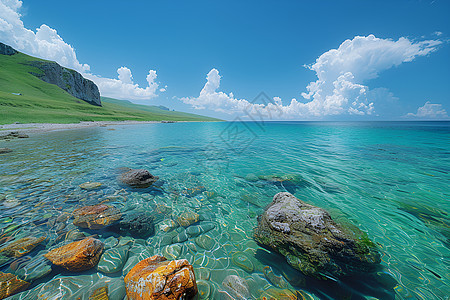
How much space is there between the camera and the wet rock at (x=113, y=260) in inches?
175

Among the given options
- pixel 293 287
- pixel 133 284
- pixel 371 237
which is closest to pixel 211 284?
pixel 133 284

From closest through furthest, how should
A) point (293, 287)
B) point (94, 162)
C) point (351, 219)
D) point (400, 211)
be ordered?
Answer: 1. point (293, 287)
2. point (351, 219)
3. point (400, 211)
4. point (94, 162)

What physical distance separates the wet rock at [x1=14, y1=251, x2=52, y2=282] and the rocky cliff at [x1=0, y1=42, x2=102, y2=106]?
151 m

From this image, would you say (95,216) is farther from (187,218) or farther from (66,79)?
(66,79)

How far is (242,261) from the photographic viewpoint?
195 inches

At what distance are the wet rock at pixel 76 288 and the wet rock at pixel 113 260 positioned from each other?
0.20m

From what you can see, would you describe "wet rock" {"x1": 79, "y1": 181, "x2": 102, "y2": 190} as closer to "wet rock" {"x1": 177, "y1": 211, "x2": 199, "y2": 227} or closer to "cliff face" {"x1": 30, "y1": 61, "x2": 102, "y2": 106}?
"wet rock" {"x1": 177, "y1": 211, "x2": 199, "y2": 227}

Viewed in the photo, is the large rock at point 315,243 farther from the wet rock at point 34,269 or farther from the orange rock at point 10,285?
the orange rock at point 10,285

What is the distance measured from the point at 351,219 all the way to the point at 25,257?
11897mm

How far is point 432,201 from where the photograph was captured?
329 inches

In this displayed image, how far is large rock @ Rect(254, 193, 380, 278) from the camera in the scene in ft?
14.7

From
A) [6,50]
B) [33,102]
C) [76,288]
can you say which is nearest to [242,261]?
[76,288]

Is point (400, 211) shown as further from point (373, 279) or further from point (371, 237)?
point (373, 279)

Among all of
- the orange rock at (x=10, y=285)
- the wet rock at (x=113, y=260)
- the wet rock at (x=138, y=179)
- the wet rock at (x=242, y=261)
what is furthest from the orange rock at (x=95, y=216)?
the wet rock at (x=242, y=261)
